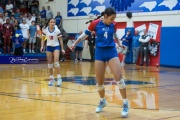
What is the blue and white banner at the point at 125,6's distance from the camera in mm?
19797

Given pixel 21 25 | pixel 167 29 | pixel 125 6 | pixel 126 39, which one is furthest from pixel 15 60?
pixel 167 29

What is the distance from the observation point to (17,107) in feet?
22.5

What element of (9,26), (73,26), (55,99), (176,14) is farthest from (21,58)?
(55,99)

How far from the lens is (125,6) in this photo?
22.4 meters

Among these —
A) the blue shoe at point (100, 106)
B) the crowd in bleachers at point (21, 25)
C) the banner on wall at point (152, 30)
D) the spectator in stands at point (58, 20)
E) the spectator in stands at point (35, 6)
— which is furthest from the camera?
the spectator in stands at point (35, 6)

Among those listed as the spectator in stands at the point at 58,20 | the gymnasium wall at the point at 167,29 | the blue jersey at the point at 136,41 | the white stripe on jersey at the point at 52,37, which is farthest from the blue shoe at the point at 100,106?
the spectator in stands at the point at 58,20

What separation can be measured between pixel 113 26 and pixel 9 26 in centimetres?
1549

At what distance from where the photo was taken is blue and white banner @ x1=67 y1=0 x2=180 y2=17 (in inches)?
779

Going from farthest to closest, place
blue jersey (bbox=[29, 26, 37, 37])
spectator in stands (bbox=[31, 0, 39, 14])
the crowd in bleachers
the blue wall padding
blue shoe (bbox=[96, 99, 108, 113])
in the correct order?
spectator in stands (bbox=[31, 0, 39, 14])
blue jersey (bbox=[29, 26, 37, 37])
the crowd in bleachers
the blue wall padding
blue shoe (bbox=[96, 99, 108, 113])

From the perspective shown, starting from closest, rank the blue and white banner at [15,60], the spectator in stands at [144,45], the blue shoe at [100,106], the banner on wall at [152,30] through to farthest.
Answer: the blue shoe at [100,106]
the blue and white banner at [15,60]
the spectator in stands at [144,45]
the banner on wall at [152,30]

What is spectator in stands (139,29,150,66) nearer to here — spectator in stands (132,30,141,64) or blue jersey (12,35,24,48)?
spectator in stands (132,30,141,64)

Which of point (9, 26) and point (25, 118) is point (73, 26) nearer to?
point (9, 26)

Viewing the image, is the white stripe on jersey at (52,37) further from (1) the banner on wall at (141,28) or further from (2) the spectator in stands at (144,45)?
(1) the banner on wall at (141,28)

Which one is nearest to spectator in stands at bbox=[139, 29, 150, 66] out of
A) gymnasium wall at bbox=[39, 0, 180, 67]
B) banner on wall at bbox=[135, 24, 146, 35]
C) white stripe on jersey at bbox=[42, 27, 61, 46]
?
banner on wall at bbox=[135, 24, 146, 35]
